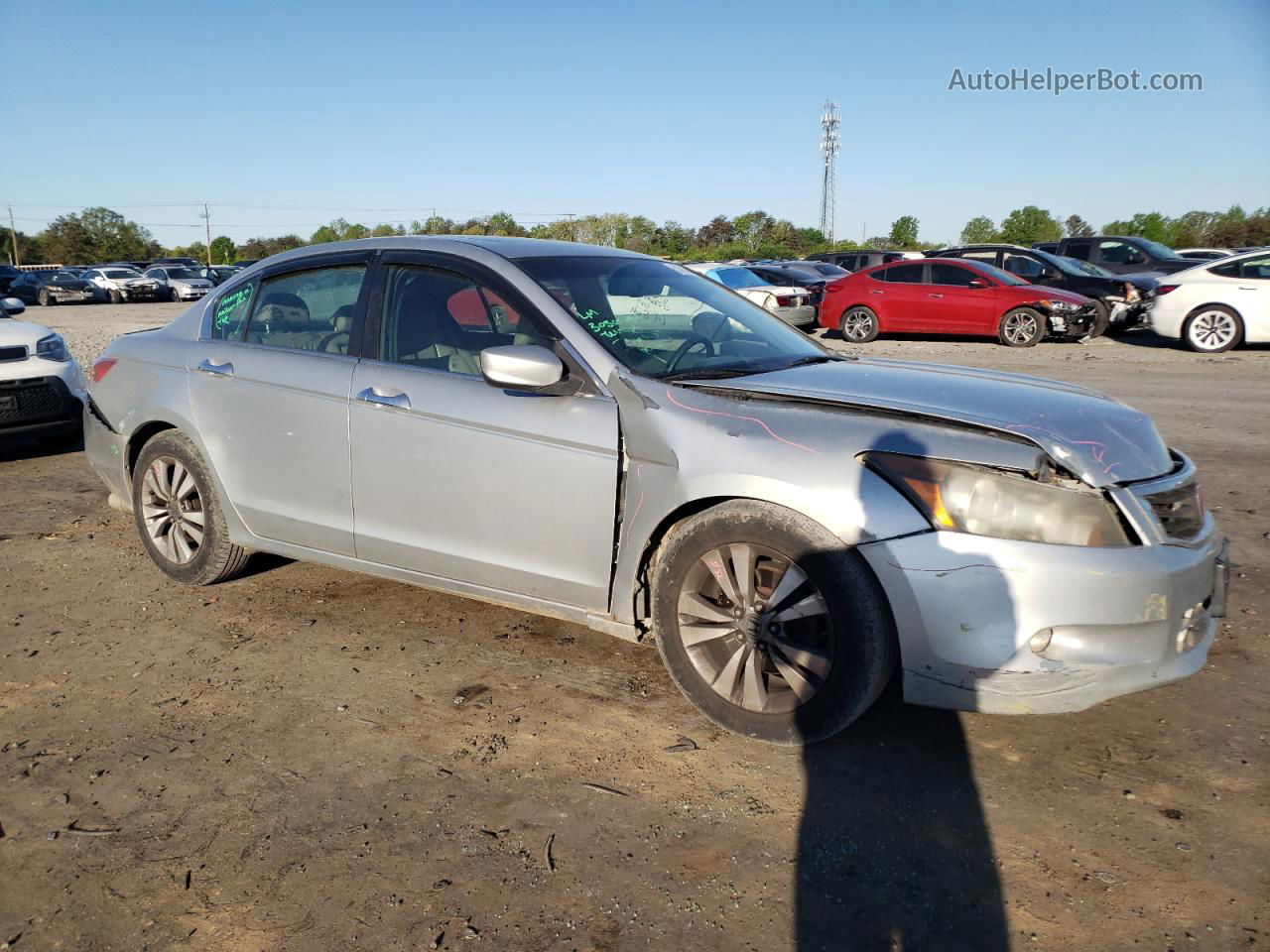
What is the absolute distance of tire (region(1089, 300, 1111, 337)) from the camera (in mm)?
17266

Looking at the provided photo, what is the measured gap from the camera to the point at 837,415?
10.9ft

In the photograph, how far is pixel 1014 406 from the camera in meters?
3.44

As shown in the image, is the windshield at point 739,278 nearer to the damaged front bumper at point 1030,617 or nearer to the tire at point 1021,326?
the tire at point 1021,326

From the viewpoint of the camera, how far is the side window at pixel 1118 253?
21.6 meters

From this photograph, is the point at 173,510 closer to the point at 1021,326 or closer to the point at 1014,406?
the point at 1014,406

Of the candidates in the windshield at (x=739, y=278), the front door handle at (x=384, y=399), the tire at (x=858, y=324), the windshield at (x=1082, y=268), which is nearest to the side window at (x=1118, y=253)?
the windshield at (x=1082, y=268)

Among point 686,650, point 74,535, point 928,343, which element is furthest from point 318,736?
point 928,343

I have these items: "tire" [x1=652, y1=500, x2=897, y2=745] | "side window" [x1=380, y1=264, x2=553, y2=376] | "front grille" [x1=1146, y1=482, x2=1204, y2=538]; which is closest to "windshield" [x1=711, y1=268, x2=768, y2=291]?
"side window" [x1=380, y1=264, x2=553, y2=376]

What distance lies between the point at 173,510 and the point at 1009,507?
3.91 meters

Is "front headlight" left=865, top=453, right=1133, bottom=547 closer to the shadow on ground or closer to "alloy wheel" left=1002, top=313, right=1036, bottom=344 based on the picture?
the shadow on ground

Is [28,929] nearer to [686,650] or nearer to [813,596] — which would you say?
[686,650]

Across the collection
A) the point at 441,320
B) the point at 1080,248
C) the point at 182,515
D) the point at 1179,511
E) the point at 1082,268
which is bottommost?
the point at 182,515

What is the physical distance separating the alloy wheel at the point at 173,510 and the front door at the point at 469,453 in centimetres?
116

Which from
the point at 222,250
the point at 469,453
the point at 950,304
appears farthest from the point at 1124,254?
the point at 222,250
